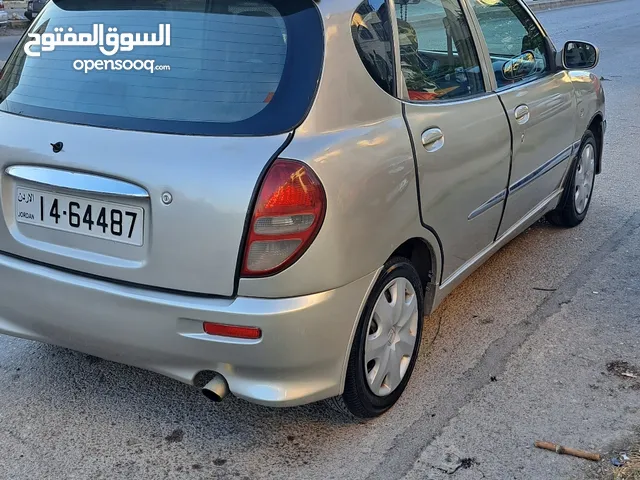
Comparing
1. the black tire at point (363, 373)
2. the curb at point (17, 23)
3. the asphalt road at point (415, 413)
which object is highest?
the curb at point (17, 23)

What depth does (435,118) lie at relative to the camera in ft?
10.1

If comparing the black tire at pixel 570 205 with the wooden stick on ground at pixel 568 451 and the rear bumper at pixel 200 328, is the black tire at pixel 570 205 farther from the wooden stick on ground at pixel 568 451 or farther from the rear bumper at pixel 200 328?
the rear bumper at pixel 200 328

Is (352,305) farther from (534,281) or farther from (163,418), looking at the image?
(534,281)

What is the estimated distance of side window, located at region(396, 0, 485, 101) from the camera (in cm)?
308

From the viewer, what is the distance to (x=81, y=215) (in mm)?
2557

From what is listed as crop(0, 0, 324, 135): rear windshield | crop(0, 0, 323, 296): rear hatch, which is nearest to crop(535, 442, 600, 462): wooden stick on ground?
crop(0, 0, 323, 296): rear hatch

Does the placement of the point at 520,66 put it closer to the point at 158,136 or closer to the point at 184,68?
the point at 184,68

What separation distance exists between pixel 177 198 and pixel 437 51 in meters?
1.62

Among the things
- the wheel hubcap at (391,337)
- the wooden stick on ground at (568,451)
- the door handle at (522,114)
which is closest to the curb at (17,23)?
the door handle at (522,114)

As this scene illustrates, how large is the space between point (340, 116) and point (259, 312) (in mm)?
737

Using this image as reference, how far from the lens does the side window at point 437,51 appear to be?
308cm

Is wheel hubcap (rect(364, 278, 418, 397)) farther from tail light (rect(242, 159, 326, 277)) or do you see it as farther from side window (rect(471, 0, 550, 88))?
side window (rect(471, 0, 550, 88))

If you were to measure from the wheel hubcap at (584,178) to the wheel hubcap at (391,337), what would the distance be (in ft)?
7.90

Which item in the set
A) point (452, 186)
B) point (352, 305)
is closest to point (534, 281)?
point (452, 186)
